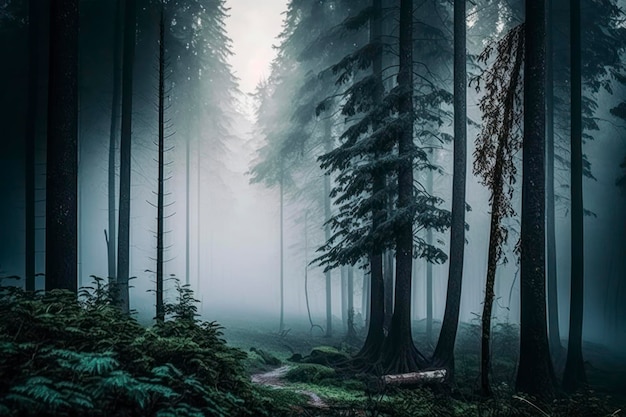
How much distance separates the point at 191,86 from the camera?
20219 millimetres

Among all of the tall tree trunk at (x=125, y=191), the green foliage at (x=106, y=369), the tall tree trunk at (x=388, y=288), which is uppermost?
the tall tree trunk at (x=125, y=191)

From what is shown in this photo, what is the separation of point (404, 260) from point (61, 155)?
850 centimetres

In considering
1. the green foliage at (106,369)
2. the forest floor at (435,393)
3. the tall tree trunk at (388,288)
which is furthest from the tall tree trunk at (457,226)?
the green foliage at (106,369)

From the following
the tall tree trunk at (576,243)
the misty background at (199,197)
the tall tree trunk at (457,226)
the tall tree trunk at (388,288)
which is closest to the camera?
the tall tree trunk at (457,226)

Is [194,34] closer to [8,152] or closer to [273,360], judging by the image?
[8,152]

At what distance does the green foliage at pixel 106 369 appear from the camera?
3291 millimetres

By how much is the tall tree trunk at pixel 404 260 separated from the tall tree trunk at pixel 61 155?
7590 mm

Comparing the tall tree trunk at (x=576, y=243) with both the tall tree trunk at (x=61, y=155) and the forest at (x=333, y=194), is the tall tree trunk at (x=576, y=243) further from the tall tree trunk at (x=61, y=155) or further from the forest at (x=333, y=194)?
the tall tree trunk at (x=61, y=155)

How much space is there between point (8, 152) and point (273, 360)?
1914 cm

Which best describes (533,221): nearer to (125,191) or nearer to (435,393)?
(435,393)

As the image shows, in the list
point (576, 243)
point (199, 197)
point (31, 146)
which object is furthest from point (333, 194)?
point (199, 197)

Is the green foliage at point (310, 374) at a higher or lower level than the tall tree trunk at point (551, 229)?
lower

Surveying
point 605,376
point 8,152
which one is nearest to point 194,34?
point 8,152

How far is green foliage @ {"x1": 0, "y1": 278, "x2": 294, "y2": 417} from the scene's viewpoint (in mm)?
3291
